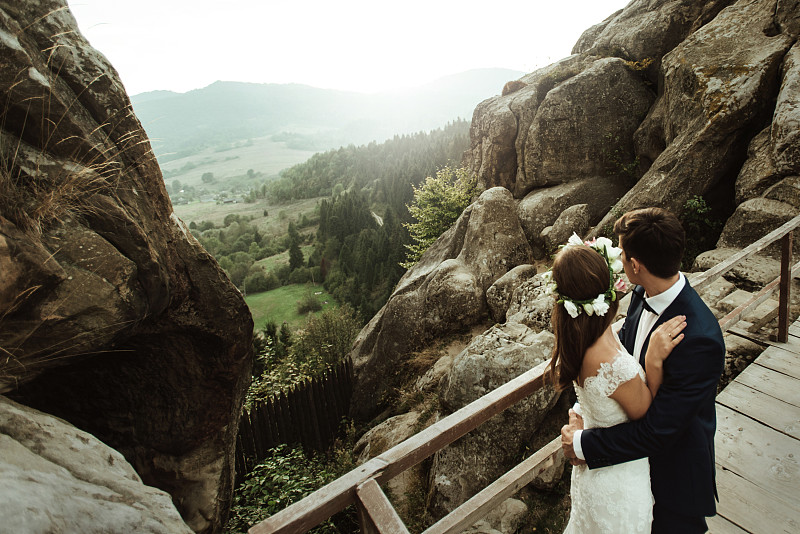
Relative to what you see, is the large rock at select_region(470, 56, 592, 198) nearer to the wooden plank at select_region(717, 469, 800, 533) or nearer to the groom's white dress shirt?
the wooden plank at select_region(717, 469, 800, 533)

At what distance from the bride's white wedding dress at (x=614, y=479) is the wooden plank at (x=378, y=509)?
1.03 metres

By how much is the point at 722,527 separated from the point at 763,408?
153 cm

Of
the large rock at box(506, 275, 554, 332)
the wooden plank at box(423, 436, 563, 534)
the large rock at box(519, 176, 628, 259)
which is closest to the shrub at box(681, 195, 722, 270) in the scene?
the large rock at box(519, 176, 628, 259)

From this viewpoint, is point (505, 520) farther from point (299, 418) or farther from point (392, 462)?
point (299, 418)

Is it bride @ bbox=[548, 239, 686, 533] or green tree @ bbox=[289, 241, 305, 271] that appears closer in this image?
bride @ bbox=[548, 239, 686, 533]

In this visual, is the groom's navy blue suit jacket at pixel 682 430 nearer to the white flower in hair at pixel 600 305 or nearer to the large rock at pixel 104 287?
the white flower in hair at pixel 600 305

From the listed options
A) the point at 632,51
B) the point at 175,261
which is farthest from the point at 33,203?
the point at 632,51

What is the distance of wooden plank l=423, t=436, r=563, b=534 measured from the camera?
2.04 metres

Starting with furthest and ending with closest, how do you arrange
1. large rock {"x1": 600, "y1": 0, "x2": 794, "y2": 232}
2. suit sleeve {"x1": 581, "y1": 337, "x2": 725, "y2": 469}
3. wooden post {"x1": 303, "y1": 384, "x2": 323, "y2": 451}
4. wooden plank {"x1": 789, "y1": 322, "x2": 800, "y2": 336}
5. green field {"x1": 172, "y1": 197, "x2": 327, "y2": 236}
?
1. green field {"x1": 172, "y1": 197, "x2": 327, "y2": 236}
2. wooden post {"x1": 303, "y1": 384, "x2": 323, "y2": 451}
3. large rock {"x1": 600, "y1": 0, "x2": 794, "y2": 232}
4. wooden plank {"x1": 789, "y1": 322, "x2": 800, "y2": 336}
5. suit sleeve {"x1": 581, "y1": 337, "x2": 725, "y2": 469}

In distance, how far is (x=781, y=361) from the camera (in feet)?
13.6

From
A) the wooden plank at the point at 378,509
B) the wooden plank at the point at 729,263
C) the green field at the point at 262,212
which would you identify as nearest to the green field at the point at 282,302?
the green field at the point at 262,212

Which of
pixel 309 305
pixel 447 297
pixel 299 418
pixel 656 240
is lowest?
pixel 309 305

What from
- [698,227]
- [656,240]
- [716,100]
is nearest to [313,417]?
[698,227]

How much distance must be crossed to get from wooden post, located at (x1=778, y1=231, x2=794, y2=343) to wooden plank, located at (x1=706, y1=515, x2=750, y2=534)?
2.82 m
